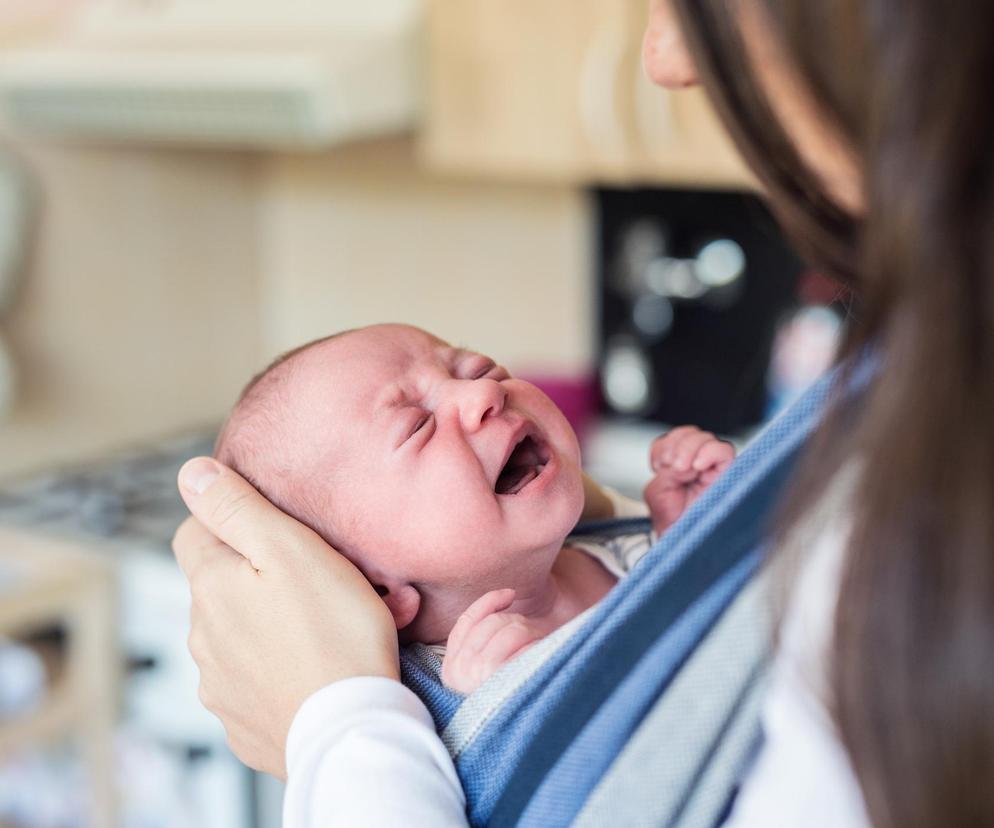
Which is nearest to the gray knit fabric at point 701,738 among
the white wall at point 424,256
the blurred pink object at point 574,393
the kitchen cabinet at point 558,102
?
the kitchen cabinet at point 558,102

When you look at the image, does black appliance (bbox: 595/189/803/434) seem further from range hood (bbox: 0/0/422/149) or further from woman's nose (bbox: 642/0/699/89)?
woman's nose (bbox: 642/0/699/89)

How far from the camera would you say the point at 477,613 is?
727 mm

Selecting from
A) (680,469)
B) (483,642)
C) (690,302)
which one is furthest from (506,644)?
(690,302)

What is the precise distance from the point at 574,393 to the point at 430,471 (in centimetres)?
187

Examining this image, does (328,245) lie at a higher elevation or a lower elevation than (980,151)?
lower

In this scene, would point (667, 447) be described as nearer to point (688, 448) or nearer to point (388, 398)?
point (688, 448)

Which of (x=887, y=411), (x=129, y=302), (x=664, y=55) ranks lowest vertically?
(x=129, y=302)

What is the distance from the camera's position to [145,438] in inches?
114

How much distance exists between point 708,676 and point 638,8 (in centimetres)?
161

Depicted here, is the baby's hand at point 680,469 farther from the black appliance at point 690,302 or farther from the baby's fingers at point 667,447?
the black appliance at point 690,302

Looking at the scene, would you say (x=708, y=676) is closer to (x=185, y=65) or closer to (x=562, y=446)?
(x=562, y=446)

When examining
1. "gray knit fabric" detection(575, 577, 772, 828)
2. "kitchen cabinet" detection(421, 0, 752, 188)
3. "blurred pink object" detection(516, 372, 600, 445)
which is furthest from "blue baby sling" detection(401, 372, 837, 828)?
"blurred pink object" detection(516, 372, 600, 445)

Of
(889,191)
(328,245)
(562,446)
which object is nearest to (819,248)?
(889,191)

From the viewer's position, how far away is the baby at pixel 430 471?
797 mm
